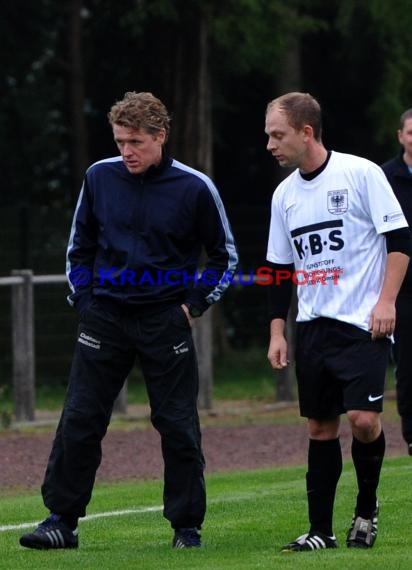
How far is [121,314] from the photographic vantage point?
7.36 metres

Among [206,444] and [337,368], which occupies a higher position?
[337,368]

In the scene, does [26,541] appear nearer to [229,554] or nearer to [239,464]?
[229,554]

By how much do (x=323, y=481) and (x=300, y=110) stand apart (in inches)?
66.9

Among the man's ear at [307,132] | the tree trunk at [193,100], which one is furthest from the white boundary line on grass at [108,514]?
the tree trunk at [193,100]

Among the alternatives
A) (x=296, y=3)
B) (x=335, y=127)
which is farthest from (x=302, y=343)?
(x=335, y=127)

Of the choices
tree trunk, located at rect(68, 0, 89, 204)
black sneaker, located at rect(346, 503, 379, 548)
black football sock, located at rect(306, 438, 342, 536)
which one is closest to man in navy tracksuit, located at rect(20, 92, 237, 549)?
black football sock, located at rect(306, 438, 342, 536)

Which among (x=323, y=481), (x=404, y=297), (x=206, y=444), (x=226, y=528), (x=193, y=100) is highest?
(x=193, y=100)

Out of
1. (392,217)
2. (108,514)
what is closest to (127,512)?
(108,514)

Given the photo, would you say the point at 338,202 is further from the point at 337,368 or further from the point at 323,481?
the point at 323,481

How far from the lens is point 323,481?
23.2ft

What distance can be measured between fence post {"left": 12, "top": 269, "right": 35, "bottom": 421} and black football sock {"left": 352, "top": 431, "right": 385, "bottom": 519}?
348 inches

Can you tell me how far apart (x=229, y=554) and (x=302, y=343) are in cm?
102

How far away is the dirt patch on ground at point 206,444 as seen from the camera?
12.2m

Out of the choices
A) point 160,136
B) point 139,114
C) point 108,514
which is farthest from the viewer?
point 108,514
